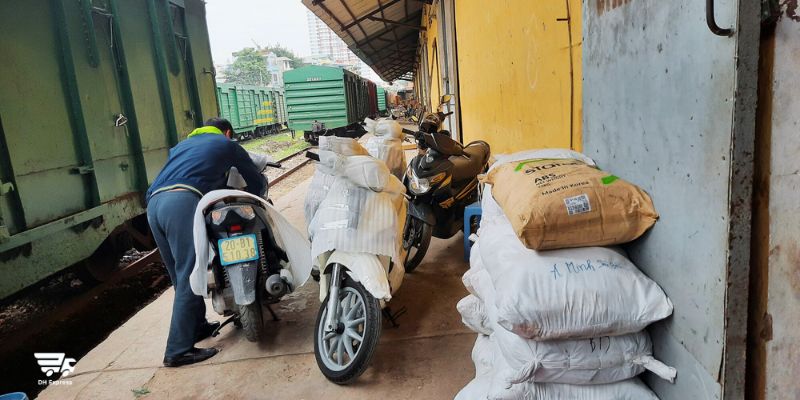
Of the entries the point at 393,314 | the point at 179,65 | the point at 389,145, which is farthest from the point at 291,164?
the point at 393,314

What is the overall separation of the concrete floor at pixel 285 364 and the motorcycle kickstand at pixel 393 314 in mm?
32

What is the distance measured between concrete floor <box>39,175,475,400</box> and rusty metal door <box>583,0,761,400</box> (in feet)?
3.80

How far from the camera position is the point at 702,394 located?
1337 mm

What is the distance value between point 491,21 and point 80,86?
379 centimetres

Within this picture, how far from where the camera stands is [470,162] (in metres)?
4.07

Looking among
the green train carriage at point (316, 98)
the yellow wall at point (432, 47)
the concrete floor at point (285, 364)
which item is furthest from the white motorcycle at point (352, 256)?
the green train carriage at point (316, 98)

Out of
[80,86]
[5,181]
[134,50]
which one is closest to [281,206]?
[134,50]

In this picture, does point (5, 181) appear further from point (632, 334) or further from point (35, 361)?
point (632, 334)

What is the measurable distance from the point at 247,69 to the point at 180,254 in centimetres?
5106

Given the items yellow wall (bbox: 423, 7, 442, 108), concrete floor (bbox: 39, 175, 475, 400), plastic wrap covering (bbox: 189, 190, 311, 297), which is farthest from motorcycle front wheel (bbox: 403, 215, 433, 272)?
yellow wall (bbox: 423, 7, 442, 108)

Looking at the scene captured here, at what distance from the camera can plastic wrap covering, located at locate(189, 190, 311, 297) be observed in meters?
2.67

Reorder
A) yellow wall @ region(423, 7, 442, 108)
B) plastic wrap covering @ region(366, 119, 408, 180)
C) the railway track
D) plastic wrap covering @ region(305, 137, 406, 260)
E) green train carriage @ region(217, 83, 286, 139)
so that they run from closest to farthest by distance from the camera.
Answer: plastic wrap covering @ region(305, 137, 406, 260) → plastic wrap covering @ region(366, 119, 408, 180) → the railway track → yellow wall @ region(423, 7, 442, 108) → green train carriage @ region(217, 83, 286, 139)

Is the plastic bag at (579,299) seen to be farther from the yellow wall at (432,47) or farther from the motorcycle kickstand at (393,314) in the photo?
the yellow wall at (432,47)

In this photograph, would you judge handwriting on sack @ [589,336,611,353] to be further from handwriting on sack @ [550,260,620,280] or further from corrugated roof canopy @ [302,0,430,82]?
corrugated roof canopy @ [302,0,430,82]
